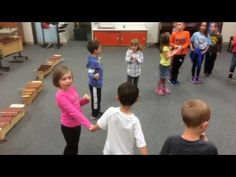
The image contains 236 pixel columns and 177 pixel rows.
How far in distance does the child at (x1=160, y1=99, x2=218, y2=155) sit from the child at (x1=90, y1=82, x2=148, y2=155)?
1.28 ft

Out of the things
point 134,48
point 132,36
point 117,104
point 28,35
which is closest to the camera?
point 134,48

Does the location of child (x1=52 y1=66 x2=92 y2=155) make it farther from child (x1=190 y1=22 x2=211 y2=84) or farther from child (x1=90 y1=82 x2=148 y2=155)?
child (x1=190 y1=22 x2=211 y2=84)

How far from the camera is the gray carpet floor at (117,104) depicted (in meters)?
3.21

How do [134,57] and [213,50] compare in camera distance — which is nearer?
[134,57]

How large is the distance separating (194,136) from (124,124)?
557mm

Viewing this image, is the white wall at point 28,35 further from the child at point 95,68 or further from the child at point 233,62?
the child at point 233,62

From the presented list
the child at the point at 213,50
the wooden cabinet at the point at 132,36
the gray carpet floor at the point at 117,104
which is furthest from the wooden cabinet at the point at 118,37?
the child at the point at 213,50

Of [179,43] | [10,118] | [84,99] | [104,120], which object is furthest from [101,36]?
[104,120]

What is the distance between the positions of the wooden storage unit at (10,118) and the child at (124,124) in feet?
6.19

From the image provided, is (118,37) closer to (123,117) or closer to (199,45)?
(199,45)

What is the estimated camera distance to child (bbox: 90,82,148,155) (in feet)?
6.15

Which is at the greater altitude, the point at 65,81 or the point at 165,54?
the point at 65,81

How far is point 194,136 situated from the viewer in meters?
1.56
